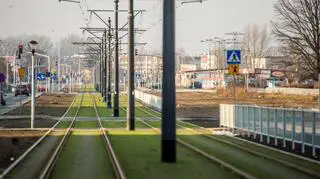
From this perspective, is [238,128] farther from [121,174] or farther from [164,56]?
[121,174]

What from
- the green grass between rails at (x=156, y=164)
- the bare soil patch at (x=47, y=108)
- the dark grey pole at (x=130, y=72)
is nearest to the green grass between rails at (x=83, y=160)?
the green grass between rails at (x=156, y=164)

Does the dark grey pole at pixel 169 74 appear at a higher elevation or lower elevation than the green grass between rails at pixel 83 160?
higher

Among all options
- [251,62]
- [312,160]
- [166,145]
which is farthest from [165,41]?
[251,62]

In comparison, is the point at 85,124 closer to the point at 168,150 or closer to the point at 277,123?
the point at 277,123

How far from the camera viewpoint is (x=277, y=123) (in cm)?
2169

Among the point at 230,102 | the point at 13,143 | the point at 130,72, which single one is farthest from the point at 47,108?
the point at 13,143

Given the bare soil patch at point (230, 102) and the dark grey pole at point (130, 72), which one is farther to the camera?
the bare soil patch at point (230, 102)

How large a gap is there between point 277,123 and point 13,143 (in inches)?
375

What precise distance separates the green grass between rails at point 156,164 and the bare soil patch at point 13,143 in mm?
3045

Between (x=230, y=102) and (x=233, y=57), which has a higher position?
(x=233, y=57)

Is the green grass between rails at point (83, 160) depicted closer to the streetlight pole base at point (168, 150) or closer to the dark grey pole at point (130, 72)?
Answer: the streetlight pole base at point (168, 150)

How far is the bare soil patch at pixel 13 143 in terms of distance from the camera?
17861 mm

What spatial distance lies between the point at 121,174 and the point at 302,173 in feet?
13.7

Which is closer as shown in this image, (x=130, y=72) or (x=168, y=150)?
(x=168, y=150)
